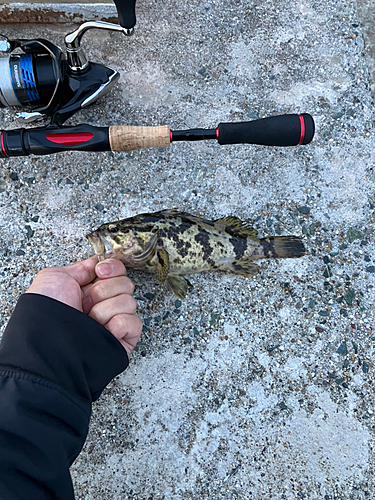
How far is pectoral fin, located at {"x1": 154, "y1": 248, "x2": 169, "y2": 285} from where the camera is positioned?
2.55 meters

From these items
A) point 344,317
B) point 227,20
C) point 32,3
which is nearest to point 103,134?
point 32,3

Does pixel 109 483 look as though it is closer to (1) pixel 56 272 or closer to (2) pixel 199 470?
(2) pixel 199 470

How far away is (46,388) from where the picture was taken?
5.88 feet

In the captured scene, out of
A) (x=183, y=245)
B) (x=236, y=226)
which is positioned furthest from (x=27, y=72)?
(x=236, y=226)

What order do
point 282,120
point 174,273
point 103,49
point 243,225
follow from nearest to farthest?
point 282,120, point 174,273, point 243,225, point 103,49

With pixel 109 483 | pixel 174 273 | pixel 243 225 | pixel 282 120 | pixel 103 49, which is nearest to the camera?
pixel 282 120

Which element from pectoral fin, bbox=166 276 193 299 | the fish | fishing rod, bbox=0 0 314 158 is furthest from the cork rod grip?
pectoral fin, bbox=166 276 193 299

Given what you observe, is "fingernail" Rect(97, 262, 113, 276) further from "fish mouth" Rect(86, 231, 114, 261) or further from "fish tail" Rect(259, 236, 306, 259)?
"fish tail" Rect(259, 236, 306, 259)

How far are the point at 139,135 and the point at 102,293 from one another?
1076mm

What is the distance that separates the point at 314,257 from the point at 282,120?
1175mm

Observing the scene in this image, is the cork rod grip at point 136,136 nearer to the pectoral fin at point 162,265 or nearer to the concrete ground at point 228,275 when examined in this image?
the concrete ground at point 228,275

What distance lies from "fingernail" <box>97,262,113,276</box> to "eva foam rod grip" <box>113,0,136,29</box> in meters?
1.57

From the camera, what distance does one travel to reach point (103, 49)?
3295 millimetres

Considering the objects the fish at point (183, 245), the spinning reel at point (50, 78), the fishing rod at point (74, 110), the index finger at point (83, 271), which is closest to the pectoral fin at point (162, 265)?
the fish at point (183, 245)
